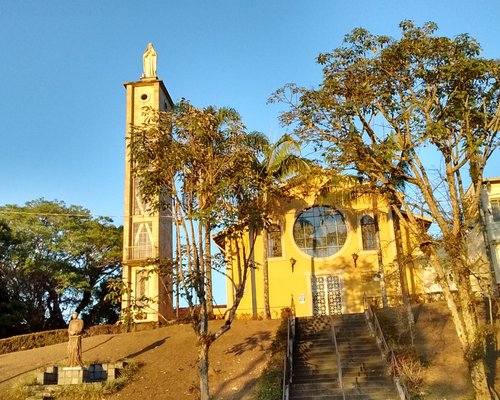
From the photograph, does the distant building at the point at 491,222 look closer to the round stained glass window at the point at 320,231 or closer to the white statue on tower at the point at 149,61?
the round stained glass window at the point at 320,231

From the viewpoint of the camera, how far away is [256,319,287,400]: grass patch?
15.5 m

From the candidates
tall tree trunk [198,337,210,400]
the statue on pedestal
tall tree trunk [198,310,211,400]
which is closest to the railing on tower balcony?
the statue on pedestal

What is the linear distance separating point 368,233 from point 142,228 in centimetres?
1131

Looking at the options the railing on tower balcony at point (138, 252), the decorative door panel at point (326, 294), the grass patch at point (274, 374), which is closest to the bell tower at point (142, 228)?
the railing on tower balcony at point (138, 252)

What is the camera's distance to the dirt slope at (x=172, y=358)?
1686 centimetres

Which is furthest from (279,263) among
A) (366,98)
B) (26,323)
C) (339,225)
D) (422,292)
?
(26,323)

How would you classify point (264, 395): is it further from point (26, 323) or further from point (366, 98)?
point (26, 323)

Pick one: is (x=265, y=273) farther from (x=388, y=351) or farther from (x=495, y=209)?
(x=495, y=209)

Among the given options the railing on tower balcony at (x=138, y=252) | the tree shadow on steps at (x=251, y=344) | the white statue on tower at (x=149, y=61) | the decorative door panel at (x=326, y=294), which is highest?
the white statue on tower at (x=149, y=61)

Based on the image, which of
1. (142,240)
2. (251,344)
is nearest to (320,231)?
(251,344)

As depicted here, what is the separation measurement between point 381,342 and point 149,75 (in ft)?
66.4

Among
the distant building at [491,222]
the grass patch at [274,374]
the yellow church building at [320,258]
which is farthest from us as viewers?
the distant building at [491,222]

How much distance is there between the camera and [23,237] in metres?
32.5

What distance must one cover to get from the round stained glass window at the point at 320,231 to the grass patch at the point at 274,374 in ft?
22.7
